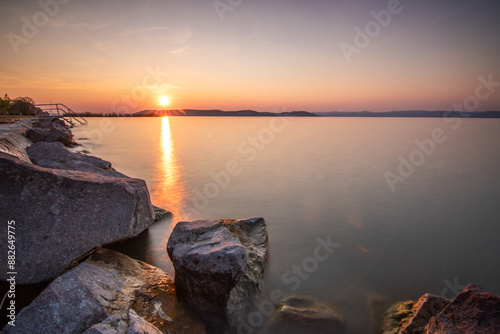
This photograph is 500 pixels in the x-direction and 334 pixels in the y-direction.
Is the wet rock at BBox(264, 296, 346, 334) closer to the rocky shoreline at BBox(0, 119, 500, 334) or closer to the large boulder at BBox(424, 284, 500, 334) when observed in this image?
the rocky shoreline at BBox(0, 119, 500, 334)

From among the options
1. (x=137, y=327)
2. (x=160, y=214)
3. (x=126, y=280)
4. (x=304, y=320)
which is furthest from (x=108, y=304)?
(x=160, y=214)

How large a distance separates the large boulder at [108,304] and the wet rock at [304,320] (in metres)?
1.31

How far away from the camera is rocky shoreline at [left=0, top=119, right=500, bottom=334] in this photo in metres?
3.19

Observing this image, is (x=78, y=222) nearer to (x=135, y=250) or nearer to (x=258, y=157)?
(x=135, y=250)

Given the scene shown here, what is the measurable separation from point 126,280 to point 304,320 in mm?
3152

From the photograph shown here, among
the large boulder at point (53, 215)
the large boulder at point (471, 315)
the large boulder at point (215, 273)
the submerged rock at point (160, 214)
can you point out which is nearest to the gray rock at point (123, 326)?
the large boulder at point (215, 273)

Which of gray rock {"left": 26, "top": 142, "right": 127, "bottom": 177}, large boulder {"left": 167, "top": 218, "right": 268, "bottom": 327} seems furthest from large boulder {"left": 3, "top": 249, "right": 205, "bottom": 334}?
gray rock {"left": 26, "top": 142, "right": 127, "bottom": 177}

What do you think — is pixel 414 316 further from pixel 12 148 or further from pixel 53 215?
pixel 12 148

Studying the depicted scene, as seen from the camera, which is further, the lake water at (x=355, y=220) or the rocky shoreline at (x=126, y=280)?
the lake water at (x=355, y=220)

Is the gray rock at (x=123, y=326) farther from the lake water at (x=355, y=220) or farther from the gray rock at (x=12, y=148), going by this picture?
the gray rock at (x=12, y=148)

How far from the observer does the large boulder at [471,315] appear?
9.87 ft

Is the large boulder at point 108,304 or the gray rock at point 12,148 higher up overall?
the gray rock at point 12,148

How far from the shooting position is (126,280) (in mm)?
4289

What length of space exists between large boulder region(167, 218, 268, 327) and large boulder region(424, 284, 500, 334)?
2.78m
